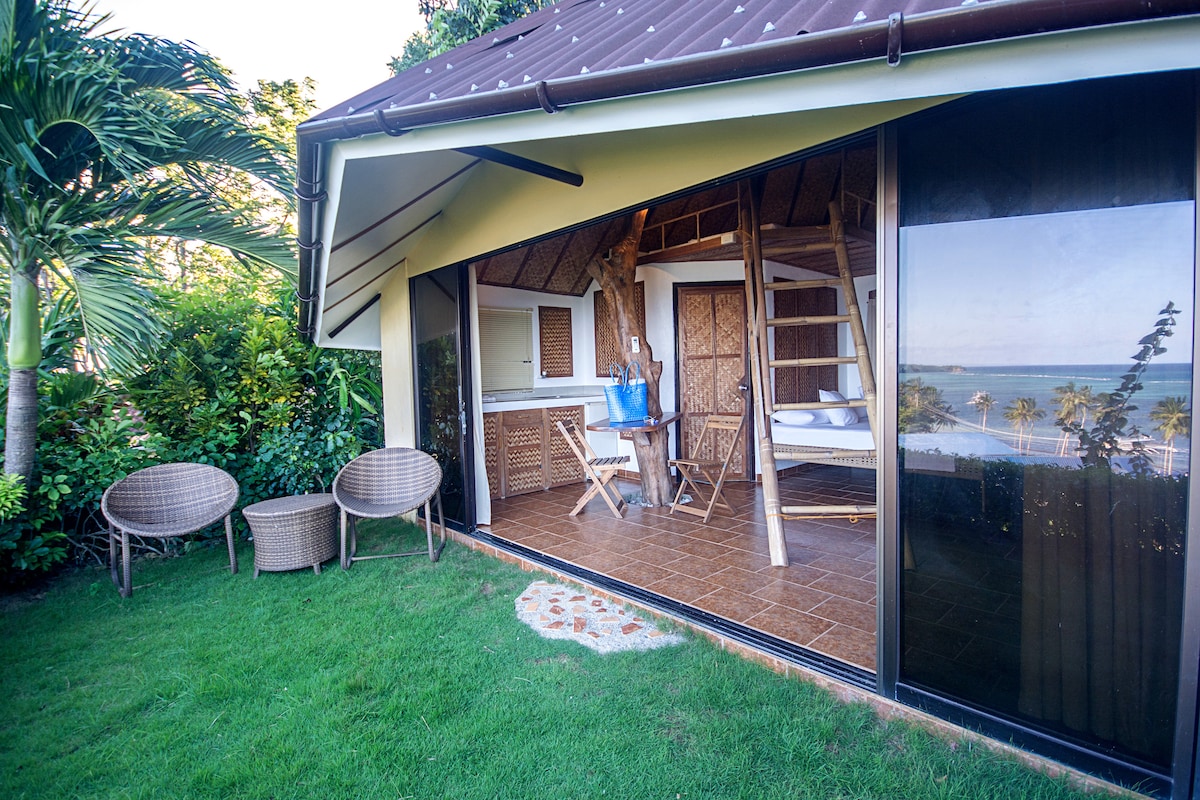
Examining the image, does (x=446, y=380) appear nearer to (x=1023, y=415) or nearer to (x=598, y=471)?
(x=598, y=471)

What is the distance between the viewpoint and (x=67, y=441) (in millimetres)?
4906

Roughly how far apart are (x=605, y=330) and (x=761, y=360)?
3948mm

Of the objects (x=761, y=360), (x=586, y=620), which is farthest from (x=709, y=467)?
(x=586, y=620)

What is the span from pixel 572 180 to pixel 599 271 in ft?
8.32

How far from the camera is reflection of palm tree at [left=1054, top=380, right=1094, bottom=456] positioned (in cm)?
197

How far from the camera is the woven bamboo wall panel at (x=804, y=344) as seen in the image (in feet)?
25.7

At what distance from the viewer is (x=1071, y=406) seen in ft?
6.55

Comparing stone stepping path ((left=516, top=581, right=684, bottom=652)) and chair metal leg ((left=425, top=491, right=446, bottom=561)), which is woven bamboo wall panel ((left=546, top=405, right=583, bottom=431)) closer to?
chair metal leg ((left=425, top=491, right=446, bottom=561))

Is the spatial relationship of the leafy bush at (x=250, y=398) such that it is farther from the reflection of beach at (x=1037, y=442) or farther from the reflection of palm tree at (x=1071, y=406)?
the reflection of palm tree at (x=1071, y=406)

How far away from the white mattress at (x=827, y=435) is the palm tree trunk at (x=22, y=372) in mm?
6208

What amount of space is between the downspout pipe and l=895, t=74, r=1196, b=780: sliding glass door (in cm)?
71

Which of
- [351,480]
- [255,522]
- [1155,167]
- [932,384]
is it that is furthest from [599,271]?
[1155,167]

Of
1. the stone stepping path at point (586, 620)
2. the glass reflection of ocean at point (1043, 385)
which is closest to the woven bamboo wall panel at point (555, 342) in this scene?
the stone stepping path at point (586, 620)

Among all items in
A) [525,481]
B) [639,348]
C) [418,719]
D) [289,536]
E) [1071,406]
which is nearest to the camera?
[1071,406]
